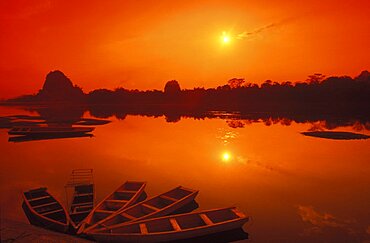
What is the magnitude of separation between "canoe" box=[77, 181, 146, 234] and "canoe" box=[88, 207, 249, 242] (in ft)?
4.79

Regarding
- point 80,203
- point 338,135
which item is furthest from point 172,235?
point 338,135

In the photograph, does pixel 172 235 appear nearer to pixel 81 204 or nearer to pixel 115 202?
pixel 115 202

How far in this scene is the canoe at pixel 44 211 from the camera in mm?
14117

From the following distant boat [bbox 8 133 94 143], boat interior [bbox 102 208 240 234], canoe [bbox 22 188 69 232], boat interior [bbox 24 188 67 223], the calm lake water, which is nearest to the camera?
boat interior [bbox 102 208 240 234]

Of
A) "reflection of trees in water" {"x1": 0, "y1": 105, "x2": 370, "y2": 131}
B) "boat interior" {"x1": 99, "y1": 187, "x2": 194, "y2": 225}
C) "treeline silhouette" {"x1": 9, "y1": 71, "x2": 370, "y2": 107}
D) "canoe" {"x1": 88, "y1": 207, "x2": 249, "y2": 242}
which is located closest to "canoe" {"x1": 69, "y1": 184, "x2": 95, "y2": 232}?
"boat interior" {"x1": 99, "y1": 187, "x2": 194, "y2": 225}

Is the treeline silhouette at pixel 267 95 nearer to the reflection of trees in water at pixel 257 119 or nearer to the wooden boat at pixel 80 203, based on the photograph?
the reflection of trees in water at pixel 257 119

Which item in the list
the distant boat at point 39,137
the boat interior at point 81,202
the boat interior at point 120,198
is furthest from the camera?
the distant boat at point 39,137

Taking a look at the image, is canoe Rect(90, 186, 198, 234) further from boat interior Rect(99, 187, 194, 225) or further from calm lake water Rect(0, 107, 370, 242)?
A: calm lake water Rect(0, 107, 370, 242)

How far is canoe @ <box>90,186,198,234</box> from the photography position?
14.4m

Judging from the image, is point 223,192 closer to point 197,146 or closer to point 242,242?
point 242,242

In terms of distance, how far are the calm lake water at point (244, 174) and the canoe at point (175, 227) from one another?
46.9 inches

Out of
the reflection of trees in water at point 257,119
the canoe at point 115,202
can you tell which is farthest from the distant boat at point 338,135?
the canoe at point 115,202

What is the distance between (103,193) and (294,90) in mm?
115141

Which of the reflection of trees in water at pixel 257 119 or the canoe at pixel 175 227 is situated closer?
the canoe at pixel 175 227
